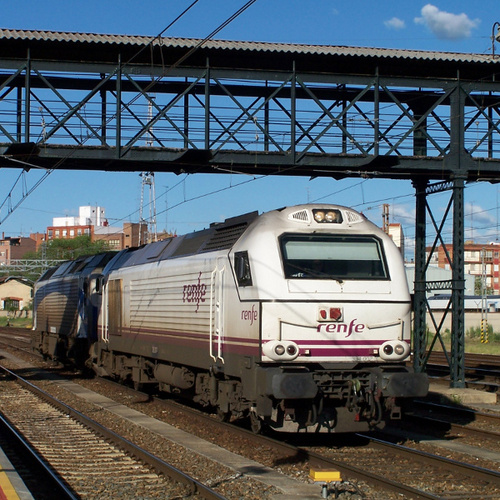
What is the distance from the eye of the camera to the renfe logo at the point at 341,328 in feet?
38.1

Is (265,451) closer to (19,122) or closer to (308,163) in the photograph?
(308,163)

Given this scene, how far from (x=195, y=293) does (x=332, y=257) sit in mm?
3296

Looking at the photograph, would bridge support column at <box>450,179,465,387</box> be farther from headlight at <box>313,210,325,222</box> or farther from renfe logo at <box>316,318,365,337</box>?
renfe logo at <box>316,318,365,337</box>

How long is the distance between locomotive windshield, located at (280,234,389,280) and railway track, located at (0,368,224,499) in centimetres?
347

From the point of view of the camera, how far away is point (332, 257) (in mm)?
12117

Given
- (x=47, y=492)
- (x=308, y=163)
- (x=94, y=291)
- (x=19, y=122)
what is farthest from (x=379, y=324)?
(x=94, y=291)

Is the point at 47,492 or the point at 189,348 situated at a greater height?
the point at 189,348

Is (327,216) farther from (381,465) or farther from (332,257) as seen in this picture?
(381,465)

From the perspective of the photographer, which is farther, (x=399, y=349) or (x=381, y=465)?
(x=399, y=349)

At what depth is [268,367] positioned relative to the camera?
1138 centimetres

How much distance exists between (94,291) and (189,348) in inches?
366

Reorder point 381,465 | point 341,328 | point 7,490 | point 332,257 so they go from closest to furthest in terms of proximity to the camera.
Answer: point 7,490, point 381,465, point 341,328, point 332,257

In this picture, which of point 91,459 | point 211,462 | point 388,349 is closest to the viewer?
point 211,462

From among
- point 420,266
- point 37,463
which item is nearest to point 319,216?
point 37,463
